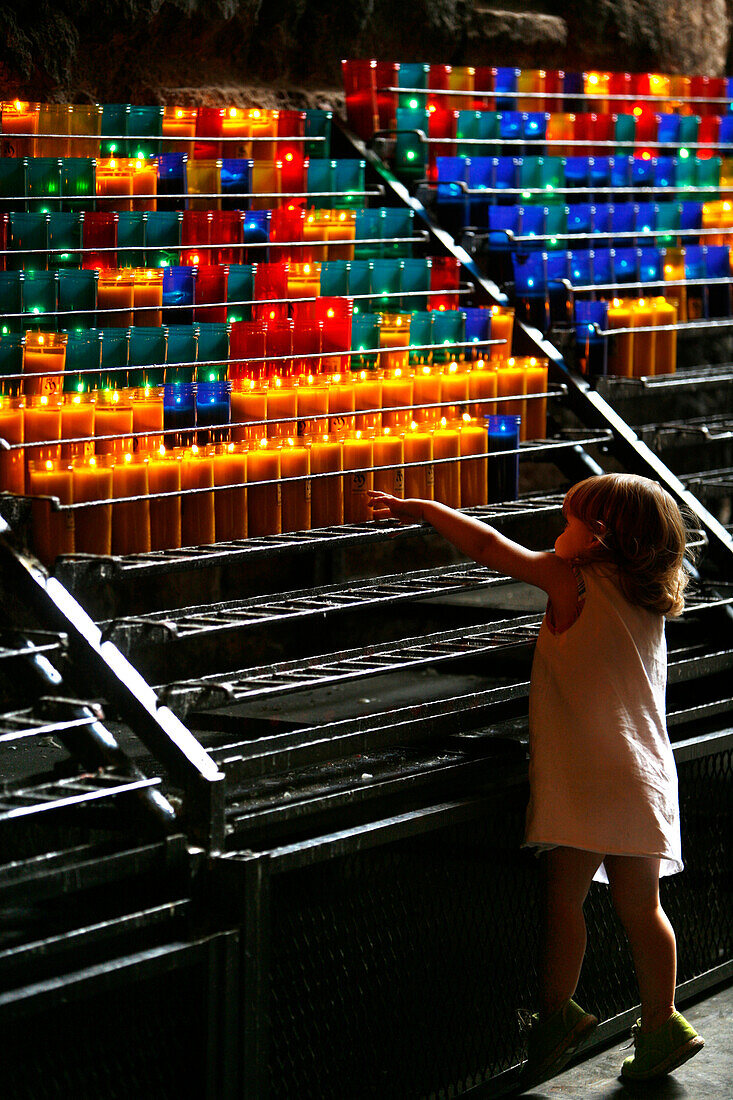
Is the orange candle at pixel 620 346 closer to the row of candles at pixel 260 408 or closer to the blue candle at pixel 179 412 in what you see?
the row of candles at pixel 260 408

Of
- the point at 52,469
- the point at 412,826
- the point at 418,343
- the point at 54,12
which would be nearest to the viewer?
the point at 412,826

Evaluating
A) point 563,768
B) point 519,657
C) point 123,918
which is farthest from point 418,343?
point 123,918

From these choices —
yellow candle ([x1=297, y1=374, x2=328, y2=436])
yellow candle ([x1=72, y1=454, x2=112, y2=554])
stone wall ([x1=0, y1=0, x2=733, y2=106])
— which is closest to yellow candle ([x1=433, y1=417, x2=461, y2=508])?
yellow candle ([x1=297, y1=374, x2=328, y2=436])

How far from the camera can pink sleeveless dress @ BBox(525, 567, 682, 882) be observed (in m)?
2.96

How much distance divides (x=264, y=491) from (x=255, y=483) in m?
0.10

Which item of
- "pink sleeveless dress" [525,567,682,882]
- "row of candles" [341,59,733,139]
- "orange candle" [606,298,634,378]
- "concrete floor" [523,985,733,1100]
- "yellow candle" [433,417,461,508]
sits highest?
"row of candles" [341,59,733,139]

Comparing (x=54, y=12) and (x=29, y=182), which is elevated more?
(x=54, y=12)

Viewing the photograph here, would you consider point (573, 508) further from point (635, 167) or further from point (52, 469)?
point (635, 167)

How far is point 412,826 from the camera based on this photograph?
292 centimetres

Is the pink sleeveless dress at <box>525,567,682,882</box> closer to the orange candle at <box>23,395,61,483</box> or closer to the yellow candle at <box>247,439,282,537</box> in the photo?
the yellow candle at <box>247,439,282,537</box>

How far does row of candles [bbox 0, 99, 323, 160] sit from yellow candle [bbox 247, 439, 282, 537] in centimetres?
114

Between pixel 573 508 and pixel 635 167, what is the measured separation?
2.65 m

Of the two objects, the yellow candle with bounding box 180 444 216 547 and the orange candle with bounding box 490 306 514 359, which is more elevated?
the orange candle with bounding box 490 306 514 359

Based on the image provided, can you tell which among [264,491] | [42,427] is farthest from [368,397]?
[42,427]
